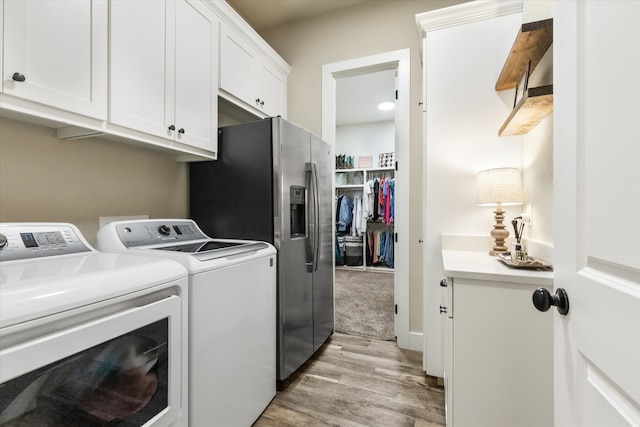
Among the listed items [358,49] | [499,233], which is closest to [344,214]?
[358,49]

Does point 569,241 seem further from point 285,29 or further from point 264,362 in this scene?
point 285,29

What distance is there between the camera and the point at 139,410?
924mm

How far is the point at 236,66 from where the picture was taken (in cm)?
209

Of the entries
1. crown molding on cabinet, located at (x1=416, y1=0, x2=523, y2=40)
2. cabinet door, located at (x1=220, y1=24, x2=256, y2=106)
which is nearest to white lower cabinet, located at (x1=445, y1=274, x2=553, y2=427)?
crown molding on cabinet, located at (x1=416, y1=0, x2=523, y2=40)

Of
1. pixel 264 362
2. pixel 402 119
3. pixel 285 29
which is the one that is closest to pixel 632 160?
pixel 264 362

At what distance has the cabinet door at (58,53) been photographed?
37.9 inches

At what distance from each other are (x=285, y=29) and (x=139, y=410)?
10.5 ft

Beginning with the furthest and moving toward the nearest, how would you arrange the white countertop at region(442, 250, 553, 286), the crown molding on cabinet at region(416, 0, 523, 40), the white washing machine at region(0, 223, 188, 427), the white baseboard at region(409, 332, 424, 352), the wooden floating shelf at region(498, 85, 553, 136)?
the white baseboard at region(409, 332, 424, 352), the crown molding on cabinet at region(416, 0, 523, 40), the wooden floating shelf at region(498, 85, 553, 136), the white countertop at region(442, 250, 553, 286), the white washing machine at region(0, 223, 188, 427)

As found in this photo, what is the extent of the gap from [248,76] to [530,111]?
6.17 feet

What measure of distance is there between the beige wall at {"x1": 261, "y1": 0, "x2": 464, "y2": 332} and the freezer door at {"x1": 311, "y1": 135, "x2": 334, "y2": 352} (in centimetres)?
52

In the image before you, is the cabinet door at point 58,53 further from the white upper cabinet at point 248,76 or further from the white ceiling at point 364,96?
the white ceiling at point 364,96

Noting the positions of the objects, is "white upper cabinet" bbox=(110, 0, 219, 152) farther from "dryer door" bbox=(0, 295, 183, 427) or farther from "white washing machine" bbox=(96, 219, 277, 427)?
"dryer door" bbox=(0, 295, 183, 427)

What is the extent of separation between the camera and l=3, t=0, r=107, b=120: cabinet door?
3.16 ft

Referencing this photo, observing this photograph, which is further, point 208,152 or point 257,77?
point 257,77
